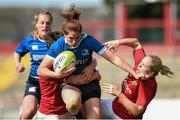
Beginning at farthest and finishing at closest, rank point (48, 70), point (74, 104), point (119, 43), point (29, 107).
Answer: point (29, 107) < point (119, 43) < point (48, 70) < point (74, 104)

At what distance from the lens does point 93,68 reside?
7562 millimetres

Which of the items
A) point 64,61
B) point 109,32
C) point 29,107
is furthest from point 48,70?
point 109,32

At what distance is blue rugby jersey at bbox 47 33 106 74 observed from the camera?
732 cm

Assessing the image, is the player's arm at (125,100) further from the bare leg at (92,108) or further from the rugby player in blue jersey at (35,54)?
the rugby player in blue jersey at (35,54)

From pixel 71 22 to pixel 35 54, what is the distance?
116cm

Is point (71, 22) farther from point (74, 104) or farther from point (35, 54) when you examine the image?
point (35, 54)

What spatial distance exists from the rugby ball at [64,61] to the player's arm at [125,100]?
495 mm

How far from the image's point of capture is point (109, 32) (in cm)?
2612

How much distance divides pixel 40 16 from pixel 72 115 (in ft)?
4.18

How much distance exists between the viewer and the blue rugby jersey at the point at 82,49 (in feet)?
24.0

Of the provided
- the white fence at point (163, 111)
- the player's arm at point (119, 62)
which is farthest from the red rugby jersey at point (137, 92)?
the white fence at point (163, 111)

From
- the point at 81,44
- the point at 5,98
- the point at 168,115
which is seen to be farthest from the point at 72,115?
the point at 5,98

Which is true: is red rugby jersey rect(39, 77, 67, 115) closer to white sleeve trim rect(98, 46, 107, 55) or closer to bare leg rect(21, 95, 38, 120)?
bare leg rect(21, 95, 38, 120)

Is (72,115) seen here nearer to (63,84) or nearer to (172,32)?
(63,84)
